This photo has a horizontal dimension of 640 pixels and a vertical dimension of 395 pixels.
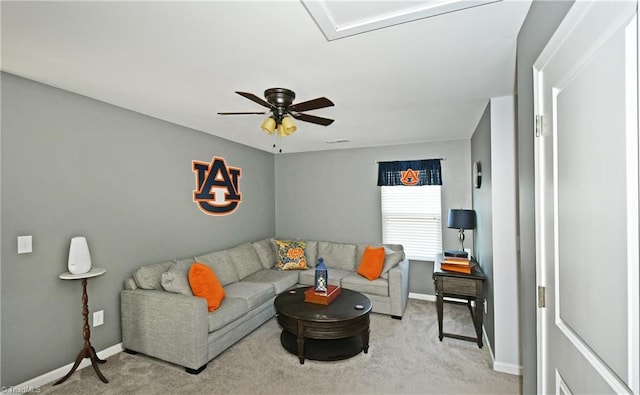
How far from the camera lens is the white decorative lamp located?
2480 mm

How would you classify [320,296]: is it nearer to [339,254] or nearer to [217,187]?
[339,254]

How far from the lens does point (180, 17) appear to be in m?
1.55

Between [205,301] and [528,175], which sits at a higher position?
[528,175]

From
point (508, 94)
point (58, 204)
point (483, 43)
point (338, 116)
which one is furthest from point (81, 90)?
point (508, 94)

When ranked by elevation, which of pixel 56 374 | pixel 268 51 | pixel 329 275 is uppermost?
pixel 268 51

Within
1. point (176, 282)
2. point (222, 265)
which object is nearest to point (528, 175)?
point (176, 282)

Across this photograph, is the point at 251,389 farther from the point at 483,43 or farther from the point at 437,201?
the point at 437,201

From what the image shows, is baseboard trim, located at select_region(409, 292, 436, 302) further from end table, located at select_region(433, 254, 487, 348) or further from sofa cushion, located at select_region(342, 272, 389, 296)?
end table, located at select_region(433, 254, 487, 348)

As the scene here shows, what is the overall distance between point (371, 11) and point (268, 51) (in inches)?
27.7

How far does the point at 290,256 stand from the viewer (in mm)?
4754

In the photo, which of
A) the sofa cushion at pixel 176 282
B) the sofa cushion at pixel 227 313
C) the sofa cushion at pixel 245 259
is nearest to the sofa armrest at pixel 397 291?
the sofa cushion at pixel 227 313

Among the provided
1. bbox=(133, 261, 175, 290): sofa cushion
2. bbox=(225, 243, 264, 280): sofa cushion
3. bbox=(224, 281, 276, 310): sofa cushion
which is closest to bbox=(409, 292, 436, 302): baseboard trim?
bbox=(224, 281, 276, 310): sofa cushion

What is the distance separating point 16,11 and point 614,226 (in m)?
2.68

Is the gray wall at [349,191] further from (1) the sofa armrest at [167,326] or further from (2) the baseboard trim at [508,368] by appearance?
(1) the sofa armrest at [167,326]
